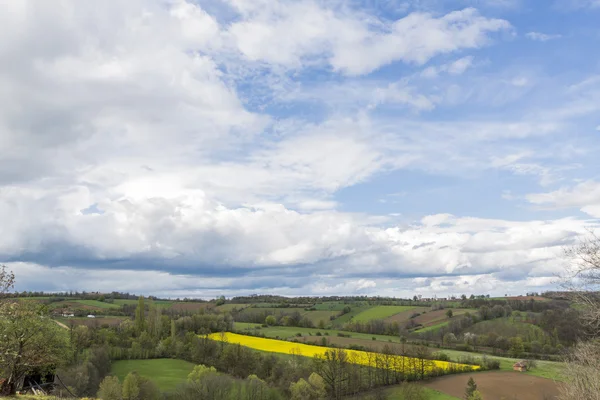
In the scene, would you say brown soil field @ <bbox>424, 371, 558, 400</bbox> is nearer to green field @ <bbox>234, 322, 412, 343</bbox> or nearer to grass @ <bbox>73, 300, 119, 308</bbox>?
green field @ <bbox>234, 322, 412, 343</bbox>

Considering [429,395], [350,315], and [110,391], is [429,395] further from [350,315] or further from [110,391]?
[350,315]

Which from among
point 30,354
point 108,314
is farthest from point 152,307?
point 30,354

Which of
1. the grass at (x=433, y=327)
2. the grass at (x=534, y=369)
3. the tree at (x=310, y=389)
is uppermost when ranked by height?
the grass at (x=433, y=327)

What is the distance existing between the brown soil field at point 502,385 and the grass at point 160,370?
167ft

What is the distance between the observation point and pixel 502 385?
82.2 metres

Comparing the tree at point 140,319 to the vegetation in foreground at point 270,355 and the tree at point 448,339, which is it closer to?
the vegetation in foreground at point 270,355

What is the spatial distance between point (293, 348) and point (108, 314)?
87.7 meters

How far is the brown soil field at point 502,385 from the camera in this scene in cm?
7650

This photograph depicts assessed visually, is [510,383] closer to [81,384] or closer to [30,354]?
[81,384]

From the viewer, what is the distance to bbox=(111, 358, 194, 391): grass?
96.1 meters

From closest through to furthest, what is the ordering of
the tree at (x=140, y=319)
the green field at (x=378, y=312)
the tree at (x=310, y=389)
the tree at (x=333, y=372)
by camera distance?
1. the tree at (x=310, y=389)
2. the tree at (x=333, y=372)
3. the tree at (x=140, y=319)
4. the green field at (x=378, y=312)

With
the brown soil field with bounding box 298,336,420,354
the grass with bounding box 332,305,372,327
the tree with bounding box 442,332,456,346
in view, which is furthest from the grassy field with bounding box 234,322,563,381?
the grass with bounding box 332,305,372,327

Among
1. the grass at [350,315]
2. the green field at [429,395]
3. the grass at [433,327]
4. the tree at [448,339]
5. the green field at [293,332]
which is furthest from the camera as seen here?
the grass at [350,315]

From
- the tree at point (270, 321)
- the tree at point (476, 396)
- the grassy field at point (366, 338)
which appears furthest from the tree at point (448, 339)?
the tree at point (270, 321)
